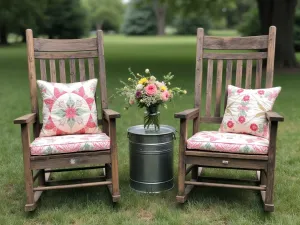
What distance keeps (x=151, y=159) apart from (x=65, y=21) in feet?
99.7

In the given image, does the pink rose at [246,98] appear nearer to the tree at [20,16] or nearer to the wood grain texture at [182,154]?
the wood grain texture at [182,154]

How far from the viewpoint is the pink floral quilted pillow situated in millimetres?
3600

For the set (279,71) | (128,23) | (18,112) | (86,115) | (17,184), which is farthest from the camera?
(128,23)

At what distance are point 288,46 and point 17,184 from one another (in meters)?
10.3

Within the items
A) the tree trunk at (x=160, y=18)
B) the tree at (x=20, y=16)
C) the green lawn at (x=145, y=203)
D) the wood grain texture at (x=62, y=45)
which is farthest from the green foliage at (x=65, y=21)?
the wood grain texture at (x=62, y=45)

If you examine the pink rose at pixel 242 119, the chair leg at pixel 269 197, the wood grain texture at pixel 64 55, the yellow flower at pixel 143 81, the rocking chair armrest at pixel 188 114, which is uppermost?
the wood grain texture at pixel 64 55

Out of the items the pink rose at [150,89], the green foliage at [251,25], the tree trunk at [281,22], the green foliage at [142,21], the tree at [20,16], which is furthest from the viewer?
the green foliage at [142,21]

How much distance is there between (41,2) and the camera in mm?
20375

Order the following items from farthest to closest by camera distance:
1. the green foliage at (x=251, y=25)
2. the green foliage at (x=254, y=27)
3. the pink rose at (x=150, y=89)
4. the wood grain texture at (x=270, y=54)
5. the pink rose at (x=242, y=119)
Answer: the green foliage at (x=251, y=25) < the green foliage at (x=254, y=27) < the wood grain texture at (x=270, y=54) < the pink rose at (x=242, y=119) < the pink rose at (x=150, y=89)

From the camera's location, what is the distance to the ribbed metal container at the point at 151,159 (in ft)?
12.1

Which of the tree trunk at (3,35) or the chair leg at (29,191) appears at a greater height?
the tree trunk at (3,35)

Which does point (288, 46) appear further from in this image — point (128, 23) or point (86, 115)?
point (128, 23)

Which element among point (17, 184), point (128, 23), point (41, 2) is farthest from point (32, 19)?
point (128, 23)

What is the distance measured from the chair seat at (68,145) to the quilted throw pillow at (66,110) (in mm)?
259
